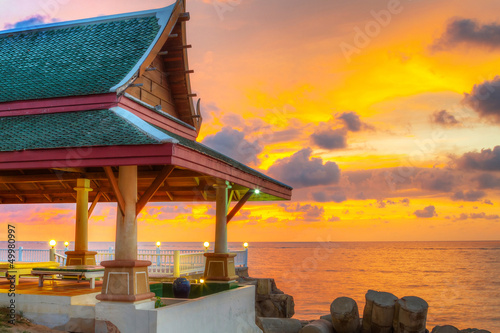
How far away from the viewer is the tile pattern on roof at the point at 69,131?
380 inches

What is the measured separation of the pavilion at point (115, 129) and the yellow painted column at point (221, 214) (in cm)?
3

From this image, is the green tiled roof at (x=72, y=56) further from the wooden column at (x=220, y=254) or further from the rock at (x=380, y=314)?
the rock at (x=380, y=314)

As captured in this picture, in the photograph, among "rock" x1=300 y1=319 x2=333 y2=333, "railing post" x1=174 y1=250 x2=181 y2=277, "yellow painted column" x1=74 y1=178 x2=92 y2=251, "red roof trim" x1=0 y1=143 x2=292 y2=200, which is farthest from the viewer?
"railing post" x1=174 y1=250 x2=181 y2=277

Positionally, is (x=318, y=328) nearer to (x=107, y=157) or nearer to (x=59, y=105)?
(x=107, y=157)

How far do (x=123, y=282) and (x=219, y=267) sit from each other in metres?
5.79

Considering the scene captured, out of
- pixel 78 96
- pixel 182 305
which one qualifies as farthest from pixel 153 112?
pixel 182 305

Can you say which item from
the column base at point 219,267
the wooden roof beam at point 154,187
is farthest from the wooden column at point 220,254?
the wooden roof beam at point 154,187

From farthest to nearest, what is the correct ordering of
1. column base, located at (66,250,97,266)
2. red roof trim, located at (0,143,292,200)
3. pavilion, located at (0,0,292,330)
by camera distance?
column base, located at (66,250,97,266) < pavilion, located at (0,0,292,330) < red roof trim, located at (0,143,292,200)

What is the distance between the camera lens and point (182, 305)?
10.6m

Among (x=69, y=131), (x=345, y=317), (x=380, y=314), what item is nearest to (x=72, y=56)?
(x=69, y=131)

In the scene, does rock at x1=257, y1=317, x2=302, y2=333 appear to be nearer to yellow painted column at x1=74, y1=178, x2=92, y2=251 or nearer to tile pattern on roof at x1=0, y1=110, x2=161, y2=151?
yellow painted column at x1=74, y1=178, x2=92, y2=251

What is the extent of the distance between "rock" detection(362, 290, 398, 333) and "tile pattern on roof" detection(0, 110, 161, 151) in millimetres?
10714

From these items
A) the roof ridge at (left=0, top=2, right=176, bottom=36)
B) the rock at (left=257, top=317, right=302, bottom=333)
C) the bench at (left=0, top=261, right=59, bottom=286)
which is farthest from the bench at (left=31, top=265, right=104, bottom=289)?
the roof ridge at (left=0, top=2, right=176, bottom=36)

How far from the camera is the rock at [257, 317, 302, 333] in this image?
58.0ft
